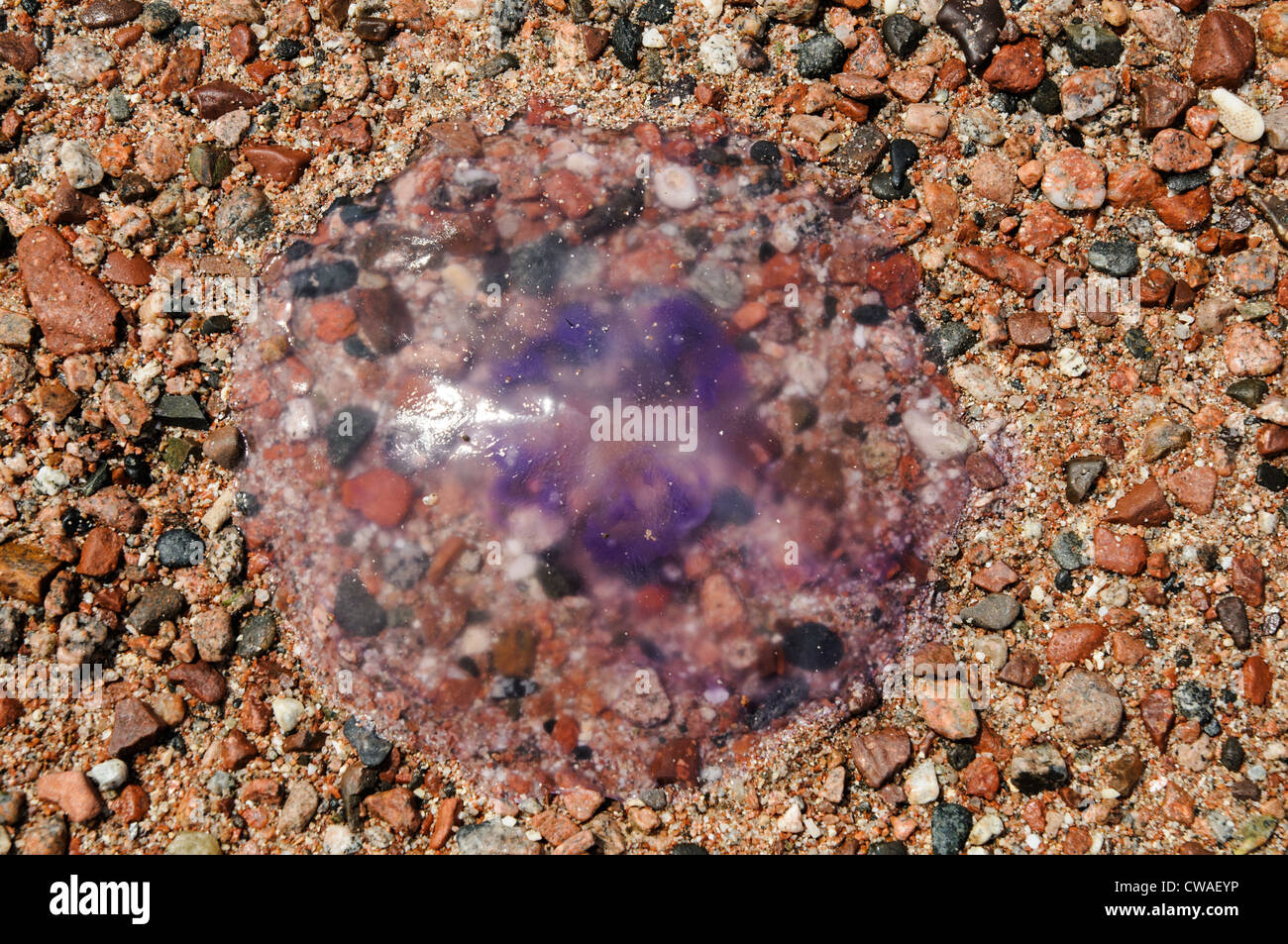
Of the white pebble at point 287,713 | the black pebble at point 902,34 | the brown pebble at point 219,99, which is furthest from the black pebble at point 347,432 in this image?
the black pebble at point 902,34

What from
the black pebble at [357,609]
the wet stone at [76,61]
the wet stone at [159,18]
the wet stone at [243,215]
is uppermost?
the wet stone at [159,18]

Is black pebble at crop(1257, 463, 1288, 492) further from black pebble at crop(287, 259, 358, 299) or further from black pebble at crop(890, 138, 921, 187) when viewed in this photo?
black pebble at crop(287, 259, 358, 299)

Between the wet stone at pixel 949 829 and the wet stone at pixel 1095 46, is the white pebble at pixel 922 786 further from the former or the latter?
the wet stone at pixel 1095 46

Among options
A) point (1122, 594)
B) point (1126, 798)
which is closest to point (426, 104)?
point (1122, 594)

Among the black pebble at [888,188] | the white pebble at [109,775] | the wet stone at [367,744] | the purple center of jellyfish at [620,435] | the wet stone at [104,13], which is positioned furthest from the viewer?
the wet stone at [104,13]

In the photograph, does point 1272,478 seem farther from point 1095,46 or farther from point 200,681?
point 200,681

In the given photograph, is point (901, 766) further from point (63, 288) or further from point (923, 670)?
point (63, 288)

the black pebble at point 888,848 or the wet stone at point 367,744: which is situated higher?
the wet stone at point 367,744
